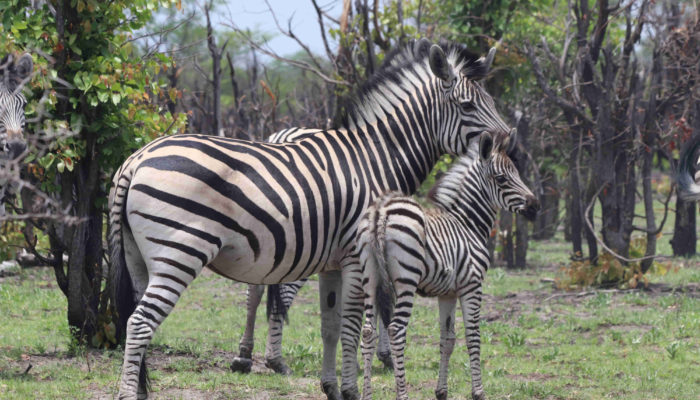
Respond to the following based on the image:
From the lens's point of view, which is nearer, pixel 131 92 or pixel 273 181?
pixel 273 181

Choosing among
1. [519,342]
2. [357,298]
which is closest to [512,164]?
[357,298]

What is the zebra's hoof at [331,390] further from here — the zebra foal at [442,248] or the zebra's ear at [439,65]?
the zebra's ear at [439,65]

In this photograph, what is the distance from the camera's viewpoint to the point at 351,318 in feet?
18.8

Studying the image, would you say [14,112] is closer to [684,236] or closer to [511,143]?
[511,143]

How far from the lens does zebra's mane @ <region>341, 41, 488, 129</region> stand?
6.21m

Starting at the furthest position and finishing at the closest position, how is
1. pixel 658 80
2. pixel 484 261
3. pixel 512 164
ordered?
1. pixel 658 80
2. pixel 512 164
3. pixel 484 261

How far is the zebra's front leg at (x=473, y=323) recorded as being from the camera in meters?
6.07

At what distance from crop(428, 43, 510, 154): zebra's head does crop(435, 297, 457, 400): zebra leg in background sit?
4.21 ft

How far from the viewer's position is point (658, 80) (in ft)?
45.5

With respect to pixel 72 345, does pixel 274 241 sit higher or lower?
higher

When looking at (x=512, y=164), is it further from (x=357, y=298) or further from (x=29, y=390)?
(x=29, y=390)

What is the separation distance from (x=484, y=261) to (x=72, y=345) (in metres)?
3.91

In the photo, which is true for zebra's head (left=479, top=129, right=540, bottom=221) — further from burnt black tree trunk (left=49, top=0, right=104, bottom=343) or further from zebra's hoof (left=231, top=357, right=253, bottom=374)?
burnt black tree trunk (left=49, top=0, right=104, bottom=343)

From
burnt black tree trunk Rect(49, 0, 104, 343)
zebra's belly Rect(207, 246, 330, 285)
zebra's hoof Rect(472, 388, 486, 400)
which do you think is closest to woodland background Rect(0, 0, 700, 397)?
burnt black tree trunk Rect(49, 0, 104, 343)
